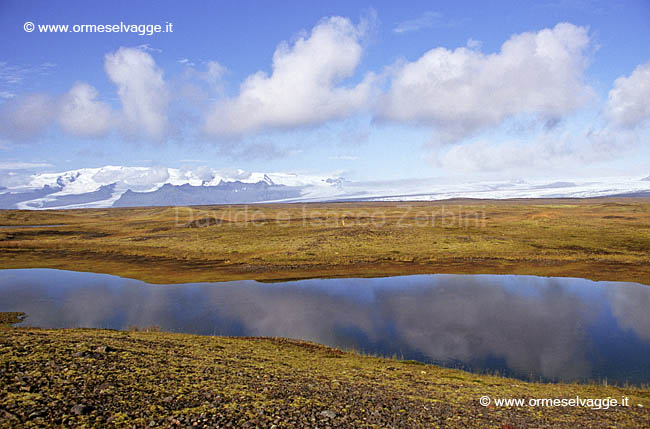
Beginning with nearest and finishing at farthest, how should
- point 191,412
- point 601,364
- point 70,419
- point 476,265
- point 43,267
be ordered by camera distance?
point 70,419 → point 191,412 → point 601,364 → point 476,265 → point 43,267

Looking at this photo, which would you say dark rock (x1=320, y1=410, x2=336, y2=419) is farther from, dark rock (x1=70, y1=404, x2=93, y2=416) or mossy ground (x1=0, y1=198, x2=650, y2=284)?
mossy ground (x1=0, y1=198, x2=650, y2=284)

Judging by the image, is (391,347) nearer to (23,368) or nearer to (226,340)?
(226,340)

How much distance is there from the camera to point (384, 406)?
11812 millimetres

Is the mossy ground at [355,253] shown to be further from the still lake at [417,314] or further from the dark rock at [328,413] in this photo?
the dark rock at [328,413]

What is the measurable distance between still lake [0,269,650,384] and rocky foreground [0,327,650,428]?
3.03 meters

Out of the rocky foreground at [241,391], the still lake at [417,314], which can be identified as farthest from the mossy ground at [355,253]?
the rocky foreground at [241,391]

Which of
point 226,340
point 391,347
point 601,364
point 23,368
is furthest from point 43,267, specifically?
point 601,364

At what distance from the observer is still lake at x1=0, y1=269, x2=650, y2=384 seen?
18.6m

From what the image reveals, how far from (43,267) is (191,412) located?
46847mm

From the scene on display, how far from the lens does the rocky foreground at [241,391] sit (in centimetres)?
990

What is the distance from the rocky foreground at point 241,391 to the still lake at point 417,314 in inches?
119

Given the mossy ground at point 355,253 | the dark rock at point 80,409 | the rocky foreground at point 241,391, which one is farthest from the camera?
the mossy ground at point 355,253

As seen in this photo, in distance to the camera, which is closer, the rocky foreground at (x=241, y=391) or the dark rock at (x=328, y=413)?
the rocky foreground at (x=241, y=391)

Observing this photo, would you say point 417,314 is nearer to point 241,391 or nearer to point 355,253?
point 241,391
